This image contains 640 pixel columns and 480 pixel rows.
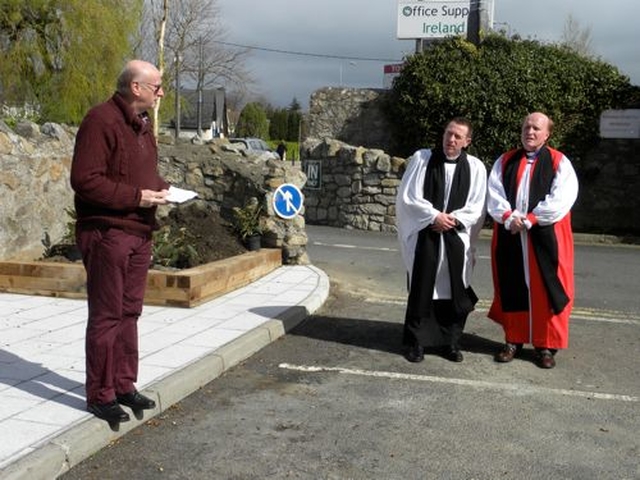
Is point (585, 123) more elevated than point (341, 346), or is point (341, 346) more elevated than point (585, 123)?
point (585, 123)

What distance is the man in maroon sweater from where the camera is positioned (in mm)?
3879

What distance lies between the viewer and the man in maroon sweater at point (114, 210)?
3.88m

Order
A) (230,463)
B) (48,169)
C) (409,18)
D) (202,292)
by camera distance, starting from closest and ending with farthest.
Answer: (230,463) < (202,292) < (48,169) < (409,18)

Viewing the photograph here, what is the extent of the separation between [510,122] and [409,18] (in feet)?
19.8

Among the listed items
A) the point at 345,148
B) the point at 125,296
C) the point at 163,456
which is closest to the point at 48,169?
the point at 125,296

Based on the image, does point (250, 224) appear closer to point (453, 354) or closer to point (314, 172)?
point (453, 354)

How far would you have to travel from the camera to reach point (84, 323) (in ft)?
20.8

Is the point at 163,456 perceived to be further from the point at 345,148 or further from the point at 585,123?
the point at 585,123

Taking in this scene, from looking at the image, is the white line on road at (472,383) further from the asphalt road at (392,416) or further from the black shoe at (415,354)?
the black shoe at (415,354)

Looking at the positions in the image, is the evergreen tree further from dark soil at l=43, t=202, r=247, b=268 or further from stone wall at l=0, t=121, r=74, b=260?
stone wall at l=0, t=121, r=74, b=260

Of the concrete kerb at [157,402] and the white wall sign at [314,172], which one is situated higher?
the white wall sign at [314,172]

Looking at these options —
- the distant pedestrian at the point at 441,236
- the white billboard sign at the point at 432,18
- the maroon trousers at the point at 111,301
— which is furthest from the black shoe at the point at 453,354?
the white billboard sign at the point at 432,18

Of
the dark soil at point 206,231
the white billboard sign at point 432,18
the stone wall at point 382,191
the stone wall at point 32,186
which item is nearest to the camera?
the stone wall at point 32,186

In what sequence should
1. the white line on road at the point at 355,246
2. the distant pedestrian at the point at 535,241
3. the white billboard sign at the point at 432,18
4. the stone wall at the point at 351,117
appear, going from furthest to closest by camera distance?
1. the white billboard sign at the point at 432,18
2. the stone wall at the point at 351,117
3. the white line on road at the point at 355,246
4. the distant pedestrian at the point at 535,241
